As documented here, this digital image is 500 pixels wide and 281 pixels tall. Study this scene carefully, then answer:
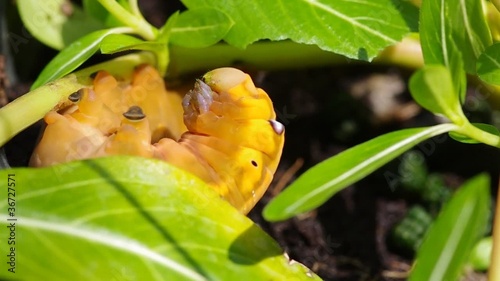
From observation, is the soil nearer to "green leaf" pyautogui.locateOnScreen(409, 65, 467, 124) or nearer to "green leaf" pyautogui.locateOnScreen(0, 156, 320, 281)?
"green leaf" pyautogui.locateOnScreen(0, 156, 320, 281)

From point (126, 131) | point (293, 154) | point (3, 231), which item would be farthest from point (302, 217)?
point (3, 231)

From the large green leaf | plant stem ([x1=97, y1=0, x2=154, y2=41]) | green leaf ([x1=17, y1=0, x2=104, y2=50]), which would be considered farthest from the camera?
green leaf ([x1=17, y1=0, x2=104, y2=50])

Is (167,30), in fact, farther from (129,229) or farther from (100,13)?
(129,229)

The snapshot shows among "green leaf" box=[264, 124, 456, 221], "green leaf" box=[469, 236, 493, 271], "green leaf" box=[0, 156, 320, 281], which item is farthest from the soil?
"green leaf" box=[264, 124, 456, 221]

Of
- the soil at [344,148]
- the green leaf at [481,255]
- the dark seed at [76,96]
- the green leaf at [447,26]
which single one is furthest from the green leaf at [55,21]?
the green leaf at [481,255]

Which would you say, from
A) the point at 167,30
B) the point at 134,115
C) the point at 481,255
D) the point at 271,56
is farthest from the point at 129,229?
the point at 481,255
